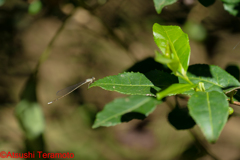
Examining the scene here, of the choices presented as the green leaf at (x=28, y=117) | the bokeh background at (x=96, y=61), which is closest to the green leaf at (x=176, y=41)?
the bokeh background at (x=96, y=61)

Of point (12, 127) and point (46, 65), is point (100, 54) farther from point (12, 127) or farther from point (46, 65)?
point (12, 127)

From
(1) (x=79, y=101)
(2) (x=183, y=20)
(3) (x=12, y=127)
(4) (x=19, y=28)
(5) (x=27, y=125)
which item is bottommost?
(3) (x=12, y=127)

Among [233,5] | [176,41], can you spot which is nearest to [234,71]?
[233,5]

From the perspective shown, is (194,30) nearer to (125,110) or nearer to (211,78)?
(211,78)

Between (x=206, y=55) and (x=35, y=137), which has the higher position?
(x=206, y=55)

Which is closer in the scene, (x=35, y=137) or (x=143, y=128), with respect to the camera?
(x=35, y=137)

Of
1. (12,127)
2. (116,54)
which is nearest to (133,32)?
(116,54)

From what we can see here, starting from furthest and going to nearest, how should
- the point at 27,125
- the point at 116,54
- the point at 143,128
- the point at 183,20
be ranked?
the point at 116,54 < the point at 143,128 < the point at 183,20 < the point at 27,125

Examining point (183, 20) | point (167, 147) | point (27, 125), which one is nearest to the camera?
point (27, 125)
